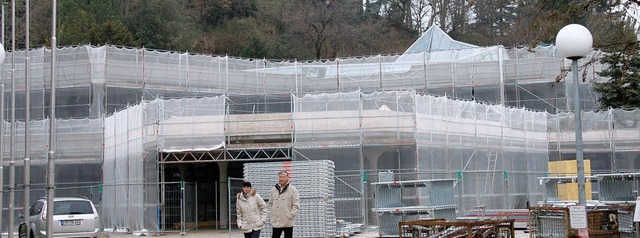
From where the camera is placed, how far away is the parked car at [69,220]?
926 inches

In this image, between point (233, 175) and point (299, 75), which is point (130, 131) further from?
point (299, 75)

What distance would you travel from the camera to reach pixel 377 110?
29766mm

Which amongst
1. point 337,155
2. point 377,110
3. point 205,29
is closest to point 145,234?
point 337,155

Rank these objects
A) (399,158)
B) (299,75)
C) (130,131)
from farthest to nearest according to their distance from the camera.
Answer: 1. (299,75)
2. (130,131)
3. (399,158)

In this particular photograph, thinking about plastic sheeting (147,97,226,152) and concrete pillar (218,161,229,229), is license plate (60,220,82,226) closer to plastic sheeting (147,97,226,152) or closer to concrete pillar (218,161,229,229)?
plastic sheeting (147,97,226,152)

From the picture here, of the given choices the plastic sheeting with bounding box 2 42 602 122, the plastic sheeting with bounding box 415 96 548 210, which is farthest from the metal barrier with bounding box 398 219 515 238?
the plastic sheeting with bounding box 2 42 602 122

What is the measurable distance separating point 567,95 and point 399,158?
1542cm

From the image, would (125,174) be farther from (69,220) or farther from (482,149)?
(482,149)

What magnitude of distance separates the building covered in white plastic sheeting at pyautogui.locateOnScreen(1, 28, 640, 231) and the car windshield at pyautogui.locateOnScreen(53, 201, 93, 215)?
4383mm

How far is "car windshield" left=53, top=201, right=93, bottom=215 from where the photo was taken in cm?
2378

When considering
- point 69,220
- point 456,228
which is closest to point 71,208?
point 69,220

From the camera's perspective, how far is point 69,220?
2364cm

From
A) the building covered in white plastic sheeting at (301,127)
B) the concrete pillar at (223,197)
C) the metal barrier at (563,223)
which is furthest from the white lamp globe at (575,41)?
the concrete pillar at (223,197)

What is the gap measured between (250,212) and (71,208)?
387 inches
